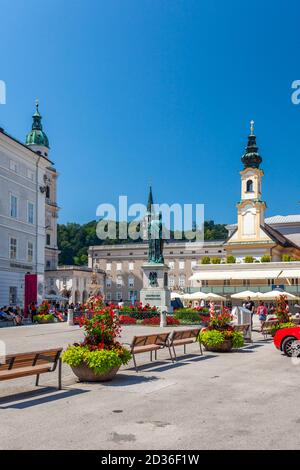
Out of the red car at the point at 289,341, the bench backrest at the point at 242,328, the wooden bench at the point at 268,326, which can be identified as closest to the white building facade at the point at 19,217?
the wooden bench at the point at 268,326

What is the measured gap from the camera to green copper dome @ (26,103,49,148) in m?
87.1

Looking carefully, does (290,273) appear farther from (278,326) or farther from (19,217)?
(278,326)

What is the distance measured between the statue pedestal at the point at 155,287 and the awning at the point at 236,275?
17.6 meters

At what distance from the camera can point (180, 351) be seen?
18.3 m

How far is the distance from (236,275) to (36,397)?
166 ft

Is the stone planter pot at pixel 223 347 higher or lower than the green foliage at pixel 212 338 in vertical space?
lower

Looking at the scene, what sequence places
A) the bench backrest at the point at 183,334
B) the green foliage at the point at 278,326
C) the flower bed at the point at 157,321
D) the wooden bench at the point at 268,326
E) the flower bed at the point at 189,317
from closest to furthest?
the bench backrest at the point at 183,334
the green foliage at the point at 278,326
the wooden bench at the point at 268,326
the flower bed at the point at 157,321
the flower bed at the point at 189,317

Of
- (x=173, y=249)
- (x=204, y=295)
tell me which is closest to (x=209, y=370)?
(x=204, y=295)

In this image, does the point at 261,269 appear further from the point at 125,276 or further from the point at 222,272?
the point at 125,276

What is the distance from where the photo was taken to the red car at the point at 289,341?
54.0ft

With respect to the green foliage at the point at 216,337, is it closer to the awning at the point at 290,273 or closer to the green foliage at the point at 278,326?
the green foliage at the point at 278,326

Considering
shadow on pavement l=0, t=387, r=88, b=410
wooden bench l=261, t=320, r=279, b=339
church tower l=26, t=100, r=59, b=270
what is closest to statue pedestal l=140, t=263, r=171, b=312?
wooden bench l=261, t=320, r=279, b=339

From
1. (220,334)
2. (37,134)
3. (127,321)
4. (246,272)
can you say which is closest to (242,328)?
(220,334)

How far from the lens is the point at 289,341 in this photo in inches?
661
